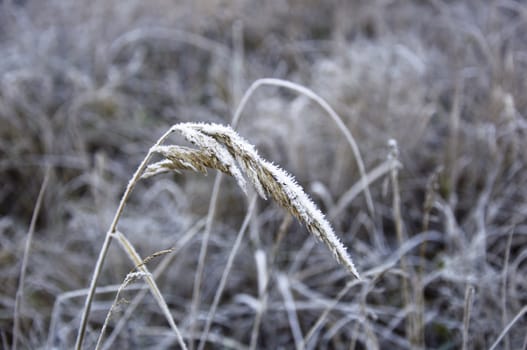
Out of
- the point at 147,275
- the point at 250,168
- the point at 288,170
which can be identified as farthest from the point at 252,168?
the point at 288,170

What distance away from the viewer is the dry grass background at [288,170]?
115cm

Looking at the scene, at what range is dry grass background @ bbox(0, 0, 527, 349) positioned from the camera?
3.78 ft

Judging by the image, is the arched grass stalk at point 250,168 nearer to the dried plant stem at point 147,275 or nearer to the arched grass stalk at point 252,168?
the arched grass stalk at point 252,168

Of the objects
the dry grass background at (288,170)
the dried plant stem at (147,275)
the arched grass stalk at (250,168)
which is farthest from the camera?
the dry grass background at (288,170)

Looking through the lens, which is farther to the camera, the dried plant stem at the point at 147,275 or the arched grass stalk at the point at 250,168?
the dried plant stem at the point at 147,275

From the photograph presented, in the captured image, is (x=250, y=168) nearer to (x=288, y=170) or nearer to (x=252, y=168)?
(x=252, y=168)

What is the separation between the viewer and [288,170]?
1.74 meters

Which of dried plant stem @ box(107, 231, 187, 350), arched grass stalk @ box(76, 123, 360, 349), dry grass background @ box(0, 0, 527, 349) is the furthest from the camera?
dry grass background @ box(0, 0, 527, 349)

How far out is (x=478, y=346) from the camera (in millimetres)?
1102

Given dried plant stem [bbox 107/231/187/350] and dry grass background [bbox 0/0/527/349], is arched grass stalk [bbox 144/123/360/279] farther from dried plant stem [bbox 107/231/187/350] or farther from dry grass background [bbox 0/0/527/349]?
dry grass background [bbox 0/0/527/349]

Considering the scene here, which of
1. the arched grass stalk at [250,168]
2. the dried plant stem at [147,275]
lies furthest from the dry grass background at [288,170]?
the arched grass stalk at [250,168]

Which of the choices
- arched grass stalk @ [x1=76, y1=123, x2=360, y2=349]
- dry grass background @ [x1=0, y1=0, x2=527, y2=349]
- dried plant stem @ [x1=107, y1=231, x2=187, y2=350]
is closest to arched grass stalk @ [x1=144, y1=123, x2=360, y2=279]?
arched grass stalk @ [x1=76, y1=123, x2=360, y2=349]

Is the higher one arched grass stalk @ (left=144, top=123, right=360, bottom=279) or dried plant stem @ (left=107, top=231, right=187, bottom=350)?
arched grass stalk @ (left=144, top=123, right=360, bottom=279)

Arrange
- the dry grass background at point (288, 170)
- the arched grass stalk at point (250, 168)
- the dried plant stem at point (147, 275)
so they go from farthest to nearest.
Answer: the dry grass background at point (288, 170)
the dried plant stem at point (147, 275)
the arched grass stalk at point (250, 168)
